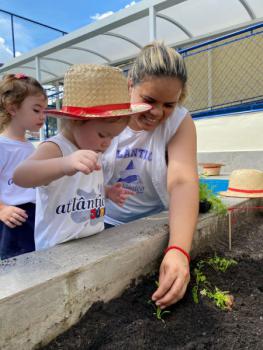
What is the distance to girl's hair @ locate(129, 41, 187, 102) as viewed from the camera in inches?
55.1

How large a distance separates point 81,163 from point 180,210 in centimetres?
59

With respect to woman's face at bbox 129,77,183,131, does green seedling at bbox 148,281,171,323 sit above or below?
below

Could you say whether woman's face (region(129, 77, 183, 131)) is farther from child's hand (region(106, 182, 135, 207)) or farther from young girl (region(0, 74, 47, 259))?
young girl (region(0, 74, 47, 259))

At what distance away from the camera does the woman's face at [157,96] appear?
142 cm

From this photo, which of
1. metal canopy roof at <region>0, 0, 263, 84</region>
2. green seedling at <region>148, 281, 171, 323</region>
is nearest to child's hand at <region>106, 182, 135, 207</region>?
Answer: green seedling at <region>148, 281, 171, 323</region>

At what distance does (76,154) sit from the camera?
1016 mm

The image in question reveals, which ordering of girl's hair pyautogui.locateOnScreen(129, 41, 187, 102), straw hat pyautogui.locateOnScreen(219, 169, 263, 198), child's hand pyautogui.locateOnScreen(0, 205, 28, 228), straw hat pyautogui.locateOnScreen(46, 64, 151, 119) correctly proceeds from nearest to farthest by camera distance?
straw hat pyautogui.locateOnScreen(46, 64, 151, 119), girl's hair pyautogui.locateOnScreen(129, 41, 187, 102), child's hand pyautogui.locateOnScreen(0, 205, 28, 228), straw hat pyautogui.locateOnScreen(219, 169, 263, 198)

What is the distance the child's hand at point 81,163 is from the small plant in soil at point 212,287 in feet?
1.99

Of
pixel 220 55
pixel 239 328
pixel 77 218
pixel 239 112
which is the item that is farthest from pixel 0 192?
pixel 220 55

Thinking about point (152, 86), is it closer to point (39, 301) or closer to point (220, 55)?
point (39, 301)

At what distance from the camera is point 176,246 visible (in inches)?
49.2

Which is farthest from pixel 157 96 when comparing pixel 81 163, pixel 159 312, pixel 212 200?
pixel 159 312

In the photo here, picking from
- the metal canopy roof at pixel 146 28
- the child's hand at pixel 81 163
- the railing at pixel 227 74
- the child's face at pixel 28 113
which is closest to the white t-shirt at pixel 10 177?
the child's face at pixel 28 113

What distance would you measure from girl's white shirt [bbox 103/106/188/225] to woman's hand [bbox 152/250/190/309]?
575 mm
